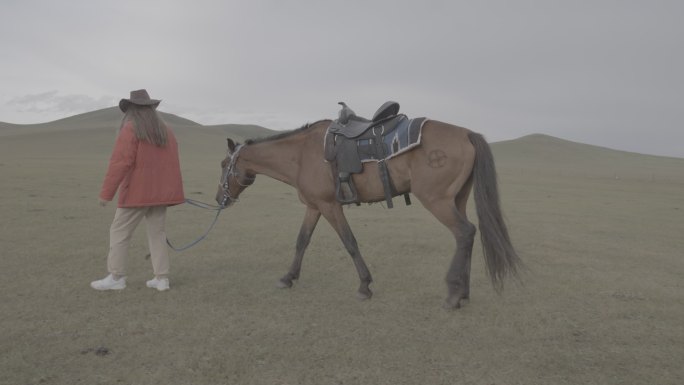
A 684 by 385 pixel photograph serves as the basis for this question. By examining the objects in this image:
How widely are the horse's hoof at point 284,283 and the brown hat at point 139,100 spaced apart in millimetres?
2521

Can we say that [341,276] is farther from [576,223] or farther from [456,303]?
[576,223]

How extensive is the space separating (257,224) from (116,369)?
6327 millimetres

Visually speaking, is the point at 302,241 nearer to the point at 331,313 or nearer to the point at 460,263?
the point at 331,313

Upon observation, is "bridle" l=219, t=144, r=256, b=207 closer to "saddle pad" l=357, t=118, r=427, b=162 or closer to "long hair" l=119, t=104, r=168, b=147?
"long hair" l=119, t=104, r=168, b=147

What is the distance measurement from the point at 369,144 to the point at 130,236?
2.94 m

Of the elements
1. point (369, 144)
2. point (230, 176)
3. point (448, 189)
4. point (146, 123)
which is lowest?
point (448, 189)

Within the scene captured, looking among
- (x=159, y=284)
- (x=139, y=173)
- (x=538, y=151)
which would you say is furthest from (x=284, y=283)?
(x=538, y=151)

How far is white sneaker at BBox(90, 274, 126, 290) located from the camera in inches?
208

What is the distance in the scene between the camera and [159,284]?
17.7 ft

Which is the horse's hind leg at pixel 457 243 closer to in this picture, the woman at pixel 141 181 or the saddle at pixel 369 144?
the saddle at pixel 369 144

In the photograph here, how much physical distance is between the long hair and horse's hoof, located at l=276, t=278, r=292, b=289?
83.3 inches

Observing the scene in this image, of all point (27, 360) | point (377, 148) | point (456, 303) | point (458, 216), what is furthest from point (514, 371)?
point (27, 360)

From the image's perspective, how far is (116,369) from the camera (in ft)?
11.6

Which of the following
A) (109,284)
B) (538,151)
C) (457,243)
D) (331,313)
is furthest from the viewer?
(538,151)
